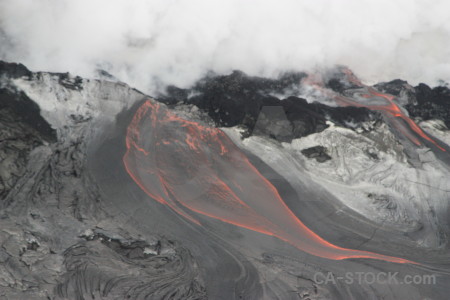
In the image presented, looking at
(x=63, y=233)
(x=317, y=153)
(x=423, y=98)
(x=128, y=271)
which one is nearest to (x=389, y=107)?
(x=423, y=98)

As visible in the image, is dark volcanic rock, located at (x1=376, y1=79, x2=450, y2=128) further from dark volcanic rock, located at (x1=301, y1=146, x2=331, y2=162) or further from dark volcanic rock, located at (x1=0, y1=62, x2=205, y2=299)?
dark volcanic rock, located at (x1=0, y1=62, x2=205, y2=299)

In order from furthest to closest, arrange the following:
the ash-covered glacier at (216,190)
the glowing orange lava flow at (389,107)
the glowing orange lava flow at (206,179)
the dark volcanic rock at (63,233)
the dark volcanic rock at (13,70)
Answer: the glowing orange lava flow at (389,107) < the dark volcanic rock at (13,70) < the glowing orange lava flow at (206,179) < the ash-covered glacier at (216,190) < the dark volcanic rock at (63,233)

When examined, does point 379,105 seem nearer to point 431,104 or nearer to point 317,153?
point 431,104

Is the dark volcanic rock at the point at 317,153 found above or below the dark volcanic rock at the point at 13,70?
above

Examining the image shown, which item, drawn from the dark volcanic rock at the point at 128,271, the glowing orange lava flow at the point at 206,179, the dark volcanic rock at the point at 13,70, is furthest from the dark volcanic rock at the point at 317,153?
the dark volcanic rock at the point at 13,70

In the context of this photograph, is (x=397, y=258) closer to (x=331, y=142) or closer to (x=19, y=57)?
(x=331, y=142)

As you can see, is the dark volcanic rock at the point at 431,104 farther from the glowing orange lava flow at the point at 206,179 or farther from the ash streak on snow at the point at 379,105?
the glowing orange lava flow at the point at 206,179
